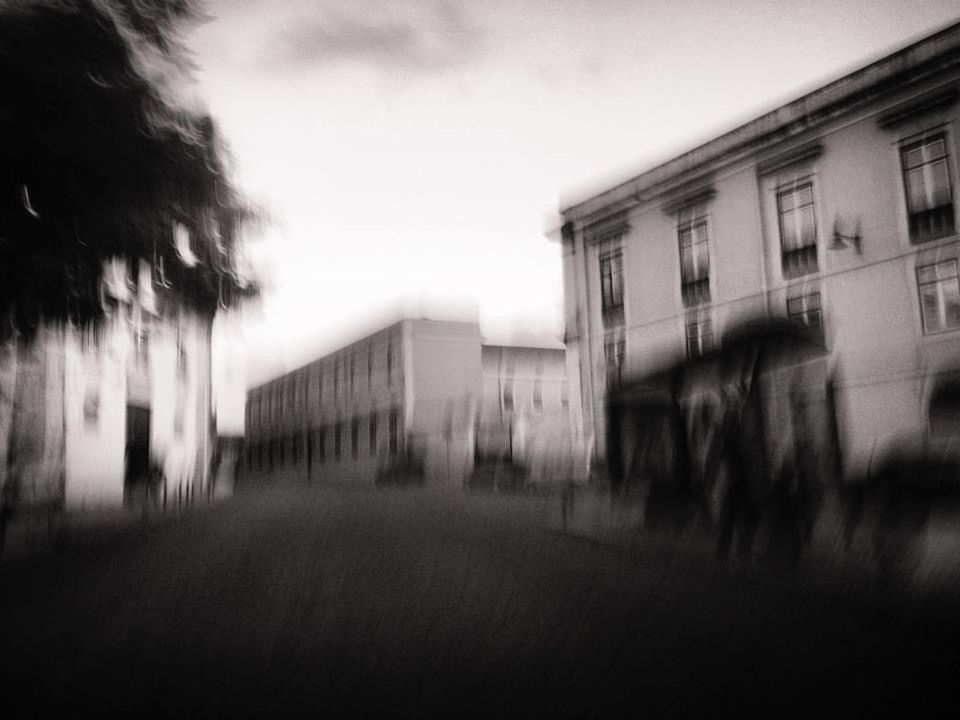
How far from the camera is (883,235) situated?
46.8ft

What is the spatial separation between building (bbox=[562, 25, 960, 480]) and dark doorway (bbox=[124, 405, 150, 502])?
11.8 metres

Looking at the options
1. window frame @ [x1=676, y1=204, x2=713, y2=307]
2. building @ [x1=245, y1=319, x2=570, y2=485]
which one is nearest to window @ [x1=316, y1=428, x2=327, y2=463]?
building @ [x1=245, y1=319, x2=570, y2=485]

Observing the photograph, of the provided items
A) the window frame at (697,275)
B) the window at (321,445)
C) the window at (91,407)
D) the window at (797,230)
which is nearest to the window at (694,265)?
the window frame at (697,275)

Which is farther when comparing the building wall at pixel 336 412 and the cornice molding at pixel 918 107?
the building wall at pixel 336 412

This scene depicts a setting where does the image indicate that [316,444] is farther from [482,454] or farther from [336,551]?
[336,551]

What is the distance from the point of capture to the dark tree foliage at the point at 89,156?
22.7ft

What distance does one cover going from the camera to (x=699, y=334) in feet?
54.0

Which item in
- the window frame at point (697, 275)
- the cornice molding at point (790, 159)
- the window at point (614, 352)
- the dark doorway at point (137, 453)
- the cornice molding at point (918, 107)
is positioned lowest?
the dark doorway at point (137, 453)

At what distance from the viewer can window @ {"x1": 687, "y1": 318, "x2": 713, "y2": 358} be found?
635 inches

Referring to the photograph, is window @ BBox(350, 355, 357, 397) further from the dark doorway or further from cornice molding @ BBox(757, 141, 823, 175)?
cornice molding @ BBox(757, 141, 823, 175)

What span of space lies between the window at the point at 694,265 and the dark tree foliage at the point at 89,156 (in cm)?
1030

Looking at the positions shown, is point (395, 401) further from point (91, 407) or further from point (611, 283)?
point (611, 283)

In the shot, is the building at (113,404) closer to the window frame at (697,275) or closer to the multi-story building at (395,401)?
the multi-story building at (395,401)

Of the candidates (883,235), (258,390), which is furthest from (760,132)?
(258,390)
